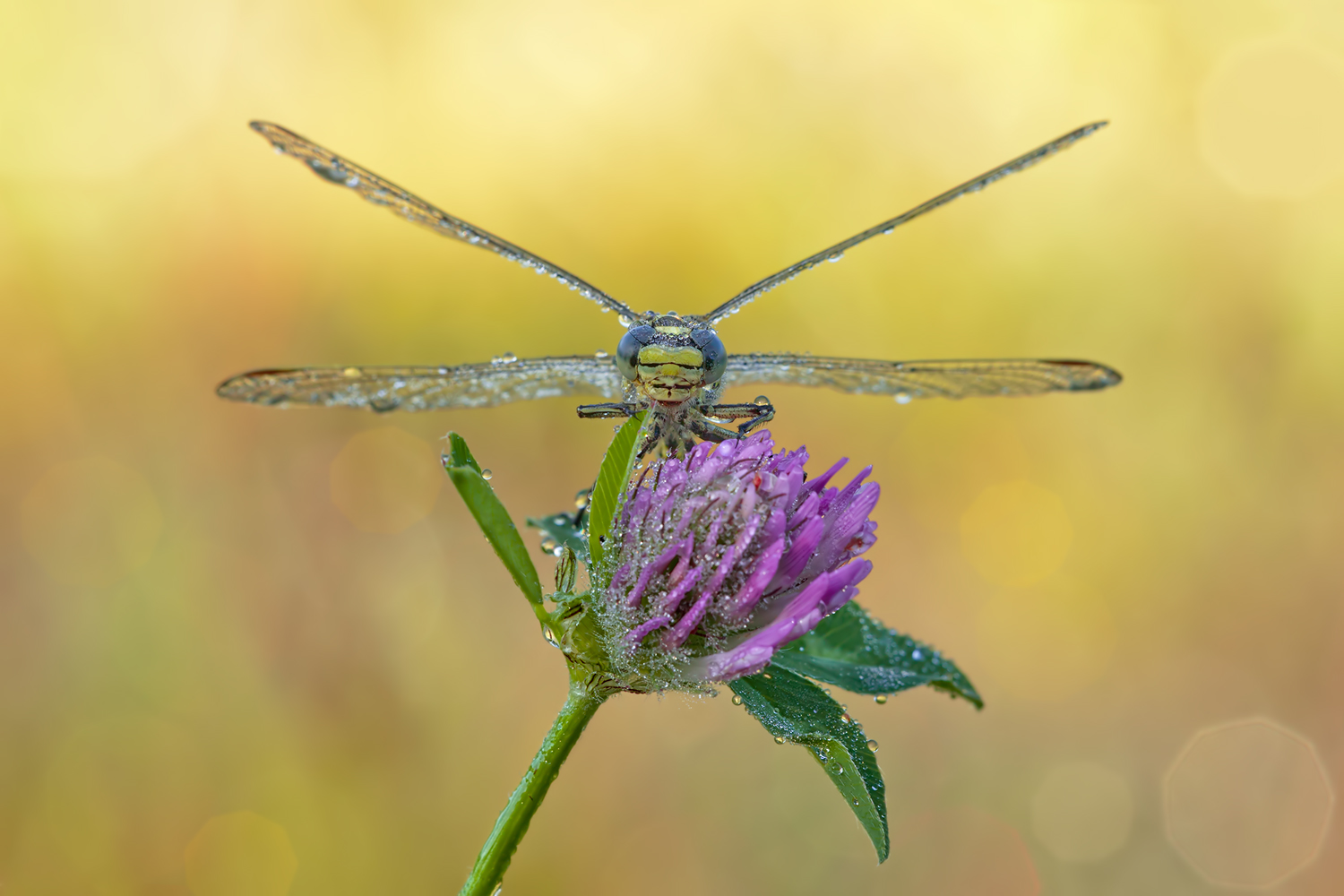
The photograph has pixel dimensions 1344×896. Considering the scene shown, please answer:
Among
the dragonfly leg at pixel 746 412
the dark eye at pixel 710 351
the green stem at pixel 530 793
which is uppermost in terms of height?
the dark eye at pixel 710 351

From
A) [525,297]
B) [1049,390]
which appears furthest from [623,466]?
[525,297]

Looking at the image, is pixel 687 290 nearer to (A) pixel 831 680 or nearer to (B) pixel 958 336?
(B) pixel 958 336

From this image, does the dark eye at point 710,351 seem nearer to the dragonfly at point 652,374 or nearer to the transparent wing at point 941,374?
the dragonfly at point 652,374

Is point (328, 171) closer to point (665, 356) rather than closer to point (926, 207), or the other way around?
point (665, 356)

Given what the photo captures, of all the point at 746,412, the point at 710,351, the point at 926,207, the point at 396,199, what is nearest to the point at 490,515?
the point at 710,351

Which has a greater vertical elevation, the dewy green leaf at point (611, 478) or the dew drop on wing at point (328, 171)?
the dew drop on wing at point (328, 171)

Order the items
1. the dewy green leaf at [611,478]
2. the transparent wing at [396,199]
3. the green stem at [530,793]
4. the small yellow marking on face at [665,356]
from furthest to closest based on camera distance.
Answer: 1. the transparent wing at [396,199]
2. the small yellow marking on face at [665,356]
3. the dewy green leaf at [611,478]
4. the green stem at [530,793]

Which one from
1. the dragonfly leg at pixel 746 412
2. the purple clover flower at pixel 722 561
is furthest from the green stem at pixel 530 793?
the dragonfly leg at pixel 746 412

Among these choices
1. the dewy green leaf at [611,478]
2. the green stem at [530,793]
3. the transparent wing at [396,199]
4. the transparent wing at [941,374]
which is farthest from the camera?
the transparent wing at [941,374]
